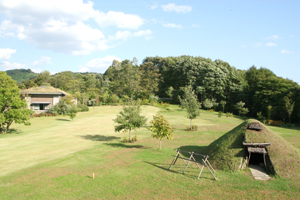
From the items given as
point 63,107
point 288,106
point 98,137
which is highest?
point 288,106

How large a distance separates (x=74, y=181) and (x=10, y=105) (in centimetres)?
2707

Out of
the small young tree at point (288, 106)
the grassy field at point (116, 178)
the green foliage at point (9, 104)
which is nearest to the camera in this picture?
the grassy field at point (116, 178)

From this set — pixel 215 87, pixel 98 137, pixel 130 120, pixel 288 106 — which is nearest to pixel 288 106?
pixel 288 106

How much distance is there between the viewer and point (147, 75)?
8194 centimetres

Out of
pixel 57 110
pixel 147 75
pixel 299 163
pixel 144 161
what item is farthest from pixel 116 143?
pixel 147 75

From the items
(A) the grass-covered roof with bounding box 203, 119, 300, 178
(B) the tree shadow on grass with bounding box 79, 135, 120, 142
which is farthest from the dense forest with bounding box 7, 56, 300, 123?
(A) the grass-covered roof with bounding box 203, 119, 300, 178

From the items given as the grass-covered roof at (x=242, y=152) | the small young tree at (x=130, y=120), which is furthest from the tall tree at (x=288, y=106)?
the small young tree at (x=130, y=120)

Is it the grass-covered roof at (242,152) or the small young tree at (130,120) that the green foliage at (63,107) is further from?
the grass-covered roof at (242,152)

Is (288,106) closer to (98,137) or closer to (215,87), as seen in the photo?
(215,87)

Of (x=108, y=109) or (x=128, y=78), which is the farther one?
(x=128, y=78)

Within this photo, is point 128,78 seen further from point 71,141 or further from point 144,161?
point 144,161

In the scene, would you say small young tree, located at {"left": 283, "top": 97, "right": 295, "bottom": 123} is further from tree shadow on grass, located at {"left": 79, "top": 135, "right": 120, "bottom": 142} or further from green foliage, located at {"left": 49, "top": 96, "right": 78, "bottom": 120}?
green foliage, located at {"left": 49, "top": 96, "right": 78, "bottom": 120}

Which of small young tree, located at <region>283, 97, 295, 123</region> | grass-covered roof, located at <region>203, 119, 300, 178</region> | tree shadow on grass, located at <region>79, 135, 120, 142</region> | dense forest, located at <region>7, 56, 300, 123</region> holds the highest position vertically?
dense forest, located at <region>7, 56, 300, 123</region>

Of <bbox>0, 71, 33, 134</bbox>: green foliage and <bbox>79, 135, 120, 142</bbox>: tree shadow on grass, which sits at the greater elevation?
<bbox>0, 71, 33, 134</bbox>: green foliage
